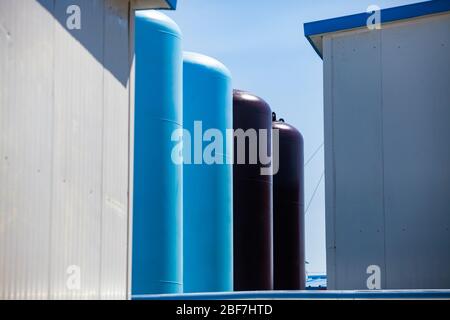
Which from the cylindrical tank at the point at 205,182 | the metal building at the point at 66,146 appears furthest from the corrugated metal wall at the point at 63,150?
the cylindrical tank at the point at 205,182

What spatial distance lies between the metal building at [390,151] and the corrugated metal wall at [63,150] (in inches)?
154

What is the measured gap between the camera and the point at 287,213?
59.9ft

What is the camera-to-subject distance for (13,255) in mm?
5562

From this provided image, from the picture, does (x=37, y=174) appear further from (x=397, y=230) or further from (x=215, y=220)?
(x=215, y=220)

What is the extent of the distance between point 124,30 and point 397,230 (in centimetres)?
452

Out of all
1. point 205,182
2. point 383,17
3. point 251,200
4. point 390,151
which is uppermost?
point 383,17

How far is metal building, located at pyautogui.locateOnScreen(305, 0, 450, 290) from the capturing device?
10070mm

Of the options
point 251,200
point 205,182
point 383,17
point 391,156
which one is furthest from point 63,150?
point 251,200

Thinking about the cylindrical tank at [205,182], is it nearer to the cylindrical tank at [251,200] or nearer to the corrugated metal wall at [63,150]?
the cylindrical tank at [251,200]

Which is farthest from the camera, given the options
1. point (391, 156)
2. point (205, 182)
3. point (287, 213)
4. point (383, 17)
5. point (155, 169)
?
Answer: point (287, 213)

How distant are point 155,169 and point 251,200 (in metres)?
4.62

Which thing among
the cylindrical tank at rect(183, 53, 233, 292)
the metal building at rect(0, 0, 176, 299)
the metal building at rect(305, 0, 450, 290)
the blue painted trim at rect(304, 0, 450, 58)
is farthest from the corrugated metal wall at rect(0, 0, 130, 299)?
the cylindrical tank at rect(183, 53, 233, 292)

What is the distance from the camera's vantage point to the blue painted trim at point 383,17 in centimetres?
1035

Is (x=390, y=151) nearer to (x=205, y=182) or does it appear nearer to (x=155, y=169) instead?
(x=155, y=169)
